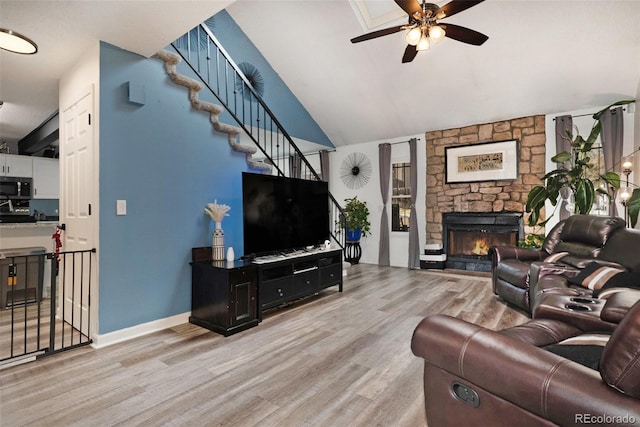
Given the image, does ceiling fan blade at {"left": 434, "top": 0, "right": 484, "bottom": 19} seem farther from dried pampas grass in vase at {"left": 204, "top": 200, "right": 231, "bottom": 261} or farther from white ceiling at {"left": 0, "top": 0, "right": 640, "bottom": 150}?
dried pampas grass in vase at {"left": 204, "top": 200, "right": 231, "bottom": 261}

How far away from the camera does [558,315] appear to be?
1915 mm

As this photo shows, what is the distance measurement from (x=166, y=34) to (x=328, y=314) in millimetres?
3060

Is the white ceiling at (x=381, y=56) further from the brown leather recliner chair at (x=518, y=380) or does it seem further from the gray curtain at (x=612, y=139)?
the brown leather recliner chair at (x=518, y=380)

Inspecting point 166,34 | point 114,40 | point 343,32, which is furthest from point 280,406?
point 343,32

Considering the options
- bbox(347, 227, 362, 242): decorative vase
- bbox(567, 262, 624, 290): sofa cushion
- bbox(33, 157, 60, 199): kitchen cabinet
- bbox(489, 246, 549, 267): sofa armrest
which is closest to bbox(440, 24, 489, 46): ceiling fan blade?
bbox(567, 262, 624, 290): sofa cushion

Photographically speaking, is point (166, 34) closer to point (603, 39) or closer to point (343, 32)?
point (343, 32)

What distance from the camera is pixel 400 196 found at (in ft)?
22.5

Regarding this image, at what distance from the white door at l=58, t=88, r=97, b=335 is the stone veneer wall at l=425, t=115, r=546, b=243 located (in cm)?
552

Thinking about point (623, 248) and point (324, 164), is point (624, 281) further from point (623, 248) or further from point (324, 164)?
point (324, 164)

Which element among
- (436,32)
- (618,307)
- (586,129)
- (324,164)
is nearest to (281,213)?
(436,32)

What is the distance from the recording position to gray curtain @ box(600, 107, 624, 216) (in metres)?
4.66

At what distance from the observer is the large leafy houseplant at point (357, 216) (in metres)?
6.81

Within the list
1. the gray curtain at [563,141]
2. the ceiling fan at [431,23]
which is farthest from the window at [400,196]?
the ceiling fan at [431,23]

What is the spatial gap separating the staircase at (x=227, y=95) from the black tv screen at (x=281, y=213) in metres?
0.45
